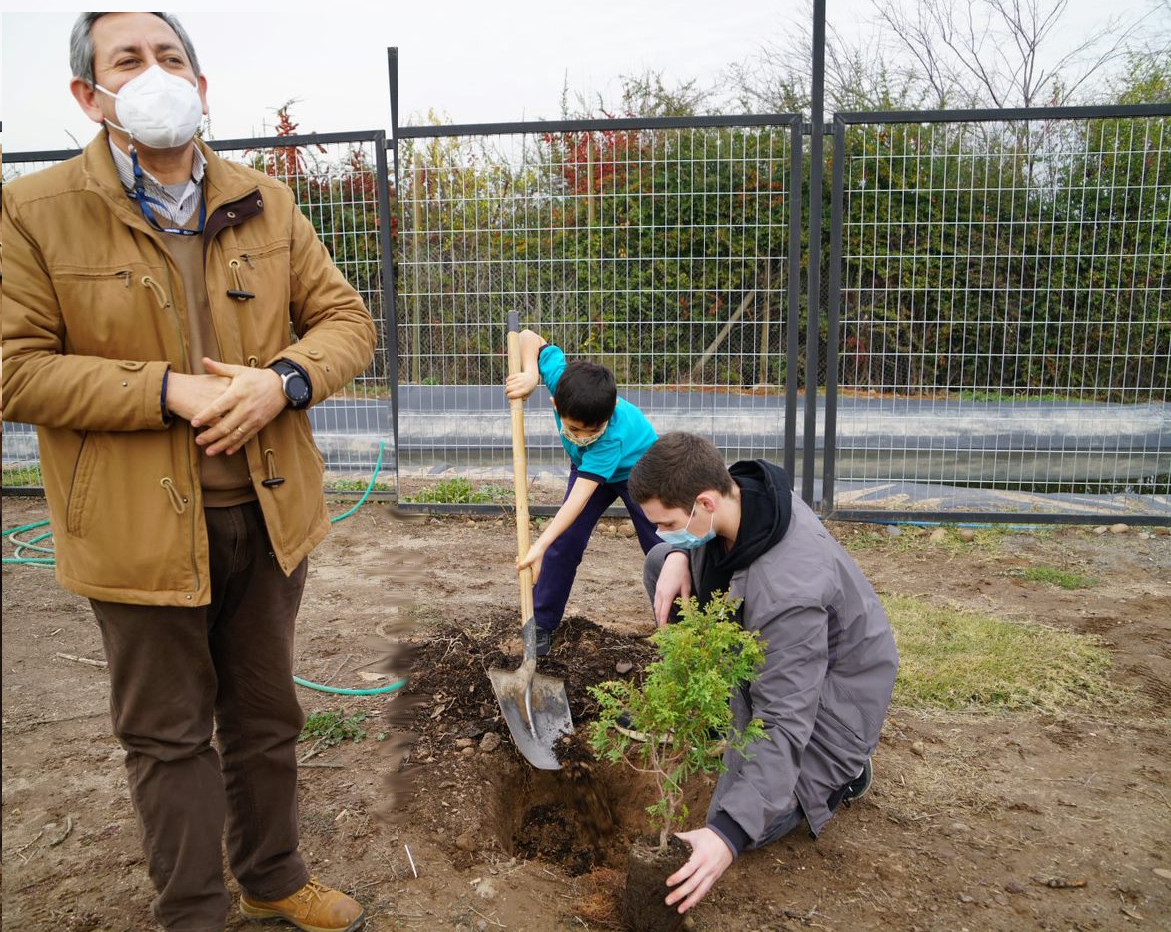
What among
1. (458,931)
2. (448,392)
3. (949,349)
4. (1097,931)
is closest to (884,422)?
(949,349)

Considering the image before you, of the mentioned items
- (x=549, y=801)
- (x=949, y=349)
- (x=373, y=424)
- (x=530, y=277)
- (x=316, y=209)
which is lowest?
(x=549, y=801)

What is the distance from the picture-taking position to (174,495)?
208 centimetres

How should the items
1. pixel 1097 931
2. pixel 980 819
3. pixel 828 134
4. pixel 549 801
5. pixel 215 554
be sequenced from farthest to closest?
pixel 828 134 < pixel 549 801 < pixel 980 819 < pixel 1097 931 < pixel 215 554

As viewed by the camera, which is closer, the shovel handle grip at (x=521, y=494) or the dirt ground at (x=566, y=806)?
the dirt ground at (x=566, y=806)

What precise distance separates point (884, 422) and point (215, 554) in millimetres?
5432

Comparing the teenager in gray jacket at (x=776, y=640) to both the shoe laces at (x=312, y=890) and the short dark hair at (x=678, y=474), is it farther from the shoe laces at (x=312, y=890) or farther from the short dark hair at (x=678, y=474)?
the shoe laces at (x=312, y=890)

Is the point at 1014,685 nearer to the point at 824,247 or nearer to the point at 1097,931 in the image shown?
the point at 1097,931

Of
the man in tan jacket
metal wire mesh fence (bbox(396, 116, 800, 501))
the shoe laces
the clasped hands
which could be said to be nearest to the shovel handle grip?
the shoe laces

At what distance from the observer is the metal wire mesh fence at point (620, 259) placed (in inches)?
249

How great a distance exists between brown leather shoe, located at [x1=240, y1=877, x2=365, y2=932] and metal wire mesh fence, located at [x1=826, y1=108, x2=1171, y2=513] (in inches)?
189

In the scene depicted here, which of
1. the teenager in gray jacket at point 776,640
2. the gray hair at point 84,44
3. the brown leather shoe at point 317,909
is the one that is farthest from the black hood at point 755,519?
the gray hair at point 84,44

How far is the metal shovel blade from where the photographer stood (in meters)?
3.44

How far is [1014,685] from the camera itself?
13.1 ft

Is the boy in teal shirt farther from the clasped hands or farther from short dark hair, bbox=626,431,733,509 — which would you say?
the clasped hands
